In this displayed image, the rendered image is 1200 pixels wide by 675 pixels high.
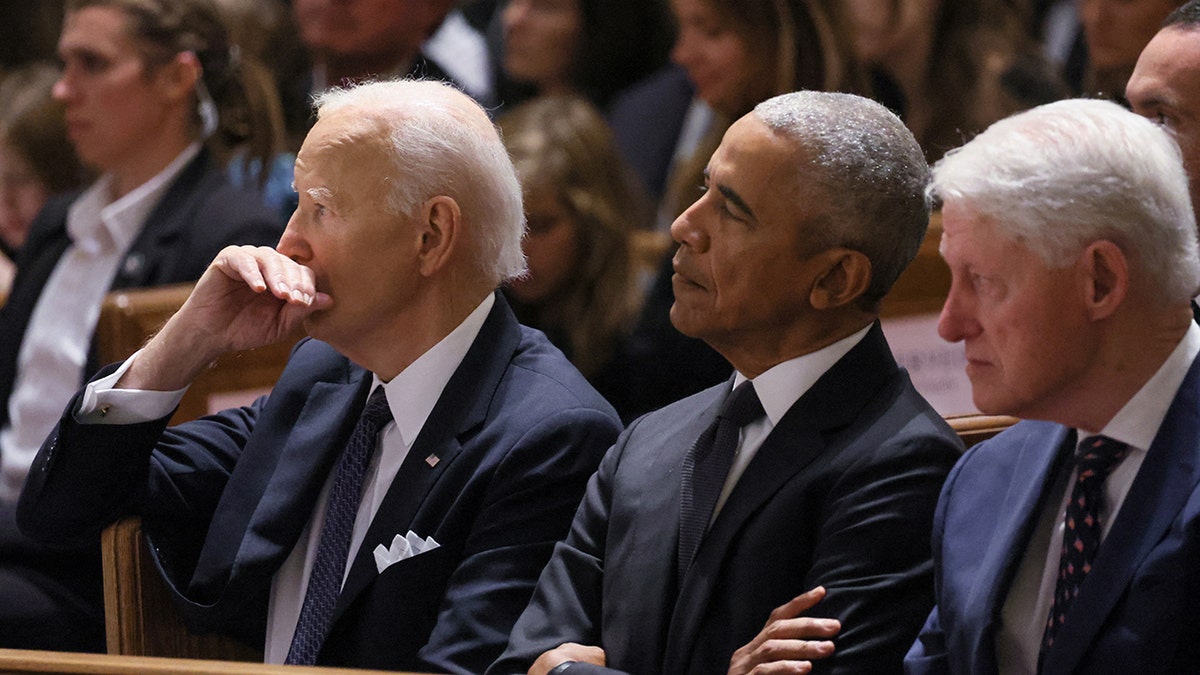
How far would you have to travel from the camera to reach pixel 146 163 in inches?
160

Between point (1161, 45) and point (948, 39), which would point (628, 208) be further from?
point (1161, 45)

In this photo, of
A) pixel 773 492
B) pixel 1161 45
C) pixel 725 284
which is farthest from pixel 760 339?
pixel 1161 45

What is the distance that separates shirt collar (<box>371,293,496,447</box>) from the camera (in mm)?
2453

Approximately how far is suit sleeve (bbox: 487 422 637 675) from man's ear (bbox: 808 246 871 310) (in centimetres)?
37

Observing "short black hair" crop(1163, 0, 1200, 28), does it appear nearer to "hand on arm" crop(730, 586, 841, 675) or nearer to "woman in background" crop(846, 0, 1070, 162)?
"hand on arm" crop(730, 586, 841, 675)

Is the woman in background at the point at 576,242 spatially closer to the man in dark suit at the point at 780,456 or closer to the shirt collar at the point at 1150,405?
the man in dark suit at the point at 780,456

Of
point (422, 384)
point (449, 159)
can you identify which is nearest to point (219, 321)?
point (422, 384)

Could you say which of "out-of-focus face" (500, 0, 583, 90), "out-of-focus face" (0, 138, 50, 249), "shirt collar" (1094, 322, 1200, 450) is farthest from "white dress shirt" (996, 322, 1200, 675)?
"out-of-focus face" (0, 138, 50, 249)

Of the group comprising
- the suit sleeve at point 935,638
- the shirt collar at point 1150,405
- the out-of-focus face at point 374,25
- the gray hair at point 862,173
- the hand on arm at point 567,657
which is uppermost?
the gray hair at point 862,173

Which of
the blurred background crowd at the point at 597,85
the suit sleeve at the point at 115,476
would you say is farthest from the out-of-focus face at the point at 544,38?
the suit sleeve at the point at 115,476

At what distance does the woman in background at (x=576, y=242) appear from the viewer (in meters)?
3.81

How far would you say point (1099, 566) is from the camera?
178 centimetres

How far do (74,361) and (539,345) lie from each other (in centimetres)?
174

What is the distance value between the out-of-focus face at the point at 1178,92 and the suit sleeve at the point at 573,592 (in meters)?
0.86
